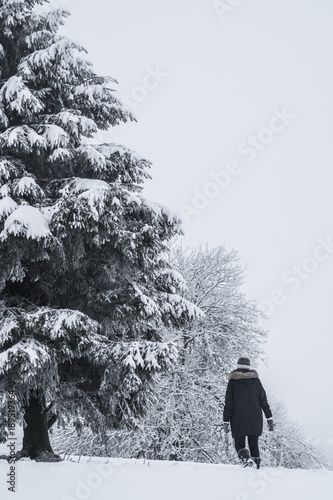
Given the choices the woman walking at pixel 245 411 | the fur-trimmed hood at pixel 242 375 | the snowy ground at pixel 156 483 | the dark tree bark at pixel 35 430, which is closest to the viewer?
the snowy ground at pixel 156 483

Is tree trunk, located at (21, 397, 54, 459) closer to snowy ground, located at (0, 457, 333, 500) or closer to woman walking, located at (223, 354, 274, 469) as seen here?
snowy ground, located at (0, 457, 333, 500)

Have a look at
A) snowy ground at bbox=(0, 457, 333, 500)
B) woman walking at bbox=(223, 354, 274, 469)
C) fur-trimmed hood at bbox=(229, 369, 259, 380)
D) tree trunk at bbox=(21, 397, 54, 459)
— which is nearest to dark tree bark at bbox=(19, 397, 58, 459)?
tree trunk at bbox=(21, 397, 54, 459)

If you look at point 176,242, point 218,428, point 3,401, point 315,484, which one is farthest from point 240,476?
point 176,242

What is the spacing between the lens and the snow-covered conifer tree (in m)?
7.50

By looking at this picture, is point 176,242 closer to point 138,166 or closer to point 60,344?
point 138,166

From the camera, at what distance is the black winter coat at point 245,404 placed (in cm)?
867

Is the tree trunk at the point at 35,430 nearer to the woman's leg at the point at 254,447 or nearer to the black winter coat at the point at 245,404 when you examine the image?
the black winter coat at the point at 245,404

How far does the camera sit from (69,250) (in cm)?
810

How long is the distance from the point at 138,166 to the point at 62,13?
3.12m

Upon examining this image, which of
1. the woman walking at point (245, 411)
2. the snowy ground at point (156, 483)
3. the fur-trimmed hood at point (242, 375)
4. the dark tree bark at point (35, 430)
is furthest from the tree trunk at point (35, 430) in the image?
the fur-trimmed hood at point (242, 375)

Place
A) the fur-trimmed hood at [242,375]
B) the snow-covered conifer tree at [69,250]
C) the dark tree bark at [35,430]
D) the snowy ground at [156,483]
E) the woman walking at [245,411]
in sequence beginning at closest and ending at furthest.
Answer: the snowy ground at [156,483]
the snow-covered conifer tree at [69,250]
the dark tree bark at [35,430]
the woman walking at [245,411]
the fur-trimmed hood at [242,375]

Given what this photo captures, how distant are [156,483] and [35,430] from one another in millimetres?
3000

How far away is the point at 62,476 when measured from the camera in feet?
21.7

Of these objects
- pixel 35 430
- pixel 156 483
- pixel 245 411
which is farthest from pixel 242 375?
pixel 35 430
